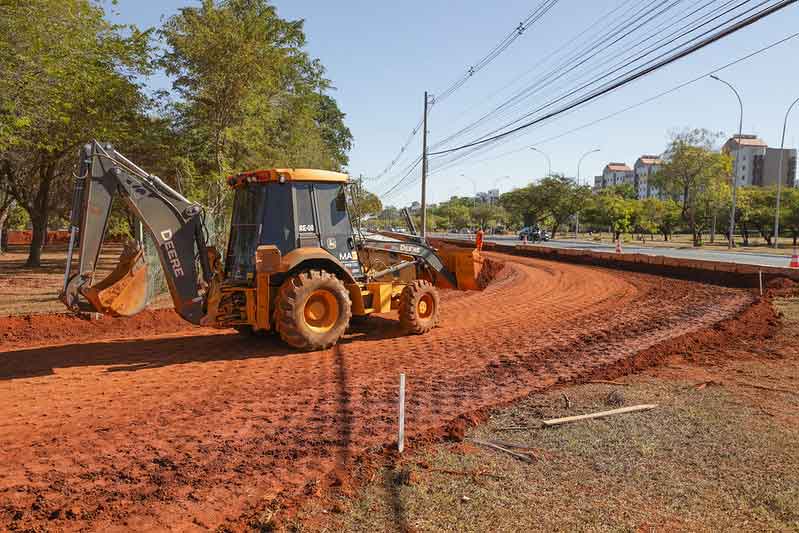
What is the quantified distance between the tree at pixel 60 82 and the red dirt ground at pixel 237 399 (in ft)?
20.6

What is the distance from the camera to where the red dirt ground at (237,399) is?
456 cm

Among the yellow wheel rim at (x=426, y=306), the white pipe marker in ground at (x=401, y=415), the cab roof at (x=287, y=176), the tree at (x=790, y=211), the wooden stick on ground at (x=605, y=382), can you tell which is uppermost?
the tree at (x=790, y=211)

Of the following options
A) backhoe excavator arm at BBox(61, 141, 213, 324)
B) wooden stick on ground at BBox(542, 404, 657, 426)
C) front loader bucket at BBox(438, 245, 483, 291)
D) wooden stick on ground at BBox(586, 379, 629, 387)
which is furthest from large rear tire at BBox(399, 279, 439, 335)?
wooden stick on ground at BBox(542, 404, 657, 426)

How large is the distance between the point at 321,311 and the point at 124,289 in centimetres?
279

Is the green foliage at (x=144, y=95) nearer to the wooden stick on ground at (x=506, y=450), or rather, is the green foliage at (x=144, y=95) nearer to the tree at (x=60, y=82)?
the tree at (x=60, y=82)

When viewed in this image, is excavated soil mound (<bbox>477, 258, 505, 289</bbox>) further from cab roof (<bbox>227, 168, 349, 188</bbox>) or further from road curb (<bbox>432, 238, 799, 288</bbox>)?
cab roof (<bbox>227, 168, 349, 188</bbox>)

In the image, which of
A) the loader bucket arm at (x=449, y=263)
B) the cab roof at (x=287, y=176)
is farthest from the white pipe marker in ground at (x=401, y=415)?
the loader bucket arm at (x=449, y=263)

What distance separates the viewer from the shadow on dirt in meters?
8.49

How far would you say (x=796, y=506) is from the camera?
4.39 m

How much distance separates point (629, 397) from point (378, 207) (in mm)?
6891

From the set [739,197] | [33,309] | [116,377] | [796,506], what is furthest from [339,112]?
[796,506]

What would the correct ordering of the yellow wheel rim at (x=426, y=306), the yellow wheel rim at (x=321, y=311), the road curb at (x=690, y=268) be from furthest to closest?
the road curb at (x=690, y=268) → the yellow wheel rim at (x=426, y=306) → the yellow wheel rim at (x=321, y=311)

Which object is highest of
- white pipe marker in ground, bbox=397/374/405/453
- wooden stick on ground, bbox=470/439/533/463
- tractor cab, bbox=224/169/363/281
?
tractor cab, bbox=224/169/363/281

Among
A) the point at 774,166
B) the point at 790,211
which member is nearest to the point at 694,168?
the point at 790,211
